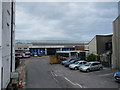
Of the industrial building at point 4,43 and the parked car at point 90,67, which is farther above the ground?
the industrial building at point 4,43

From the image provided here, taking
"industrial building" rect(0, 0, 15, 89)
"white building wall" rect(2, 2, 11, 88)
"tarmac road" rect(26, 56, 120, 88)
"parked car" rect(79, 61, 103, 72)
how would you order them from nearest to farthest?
"industrial building" rect(0, 0, 15, 89) < "white building wall" rect(2, 2, 11, 88) < "tarmac road" rect(26, 56, 120, 88) < "parked car" rect(79, 61, 103, 72)

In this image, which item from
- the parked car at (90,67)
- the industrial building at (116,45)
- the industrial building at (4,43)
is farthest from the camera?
the industrial building at (116,45)

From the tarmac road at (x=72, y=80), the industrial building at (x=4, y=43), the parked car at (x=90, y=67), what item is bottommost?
the tarmac road at (x=72, y=80)

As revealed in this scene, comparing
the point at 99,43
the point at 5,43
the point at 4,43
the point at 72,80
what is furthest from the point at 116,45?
the point at 4,43

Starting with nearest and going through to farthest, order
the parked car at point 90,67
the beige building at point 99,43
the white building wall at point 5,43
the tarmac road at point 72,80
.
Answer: the white building wall at point 5,43, the tarmac road at point 72,80, the parked car at point 90,67, the beige building at point 99,43

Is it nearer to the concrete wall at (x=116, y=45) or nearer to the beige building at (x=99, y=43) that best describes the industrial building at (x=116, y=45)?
the concrete wall at (x=116, y=45)

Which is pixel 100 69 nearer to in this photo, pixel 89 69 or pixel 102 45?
pixel 89 69

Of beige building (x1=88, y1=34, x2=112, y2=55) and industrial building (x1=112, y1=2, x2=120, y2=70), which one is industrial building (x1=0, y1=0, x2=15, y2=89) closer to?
industrial building (x1=112, y1=2, x2=120, y2=70)

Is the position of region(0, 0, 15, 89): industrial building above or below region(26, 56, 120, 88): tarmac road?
above

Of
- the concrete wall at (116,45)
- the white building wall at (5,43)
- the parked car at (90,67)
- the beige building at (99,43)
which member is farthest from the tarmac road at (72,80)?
the beige building at (99,43)

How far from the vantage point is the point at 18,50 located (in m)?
63.2

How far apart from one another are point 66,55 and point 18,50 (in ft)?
95.3

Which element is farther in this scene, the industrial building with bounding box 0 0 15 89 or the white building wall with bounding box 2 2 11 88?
the white building wall with bounding box 2 2 11 88

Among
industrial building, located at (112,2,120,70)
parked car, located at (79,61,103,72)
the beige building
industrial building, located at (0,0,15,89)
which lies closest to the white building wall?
industrial building, located at (0,0,15,89)
